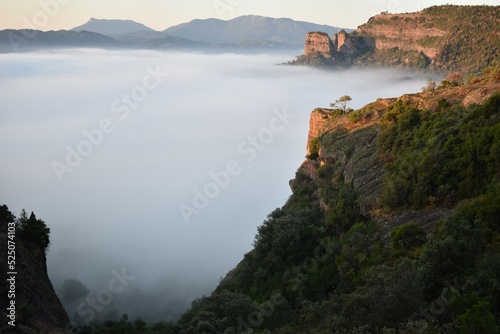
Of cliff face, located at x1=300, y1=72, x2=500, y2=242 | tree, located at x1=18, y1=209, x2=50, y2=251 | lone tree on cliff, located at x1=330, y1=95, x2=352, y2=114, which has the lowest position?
tree, located at x1=18, y1=209, x2=50, y2=251

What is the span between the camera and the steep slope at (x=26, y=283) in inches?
867

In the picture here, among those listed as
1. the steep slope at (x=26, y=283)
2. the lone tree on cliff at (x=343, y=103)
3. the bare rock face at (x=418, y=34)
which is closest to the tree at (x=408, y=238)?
the steep slope at (x=26, y=283)

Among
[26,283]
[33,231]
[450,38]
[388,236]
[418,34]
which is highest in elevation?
[418,34]

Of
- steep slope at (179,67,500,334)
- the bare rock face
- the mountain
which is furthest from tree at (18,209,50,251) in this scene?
the bare rock face

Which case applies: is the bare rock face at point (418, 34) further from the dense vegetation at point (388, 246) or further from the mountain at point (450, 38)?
the dense vegetation at point (388, 246)

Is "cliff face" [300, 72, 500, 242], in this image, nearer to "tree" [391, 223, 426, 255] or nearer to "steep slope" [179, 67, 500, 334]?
"steep slope" [179, 67, 500, 334]

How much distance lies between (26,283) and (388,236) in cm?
1857

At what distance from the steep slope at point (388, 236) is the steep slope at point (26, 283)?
6.84 m

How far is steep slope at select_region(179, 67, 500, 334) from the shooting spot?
Result: 13664 millimetres

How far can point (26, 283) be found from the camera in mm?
25906

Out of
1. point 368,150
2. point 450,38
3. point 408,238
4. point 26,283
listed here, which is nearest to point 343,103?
point 368,150

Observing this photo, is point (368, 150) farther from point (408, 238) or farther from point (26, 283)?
point (26, 283)

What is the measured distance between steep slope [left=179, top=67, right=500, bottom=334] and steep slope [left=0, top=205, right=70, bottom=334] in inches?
269

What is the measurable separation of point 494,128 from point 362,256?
8443 millimetres
